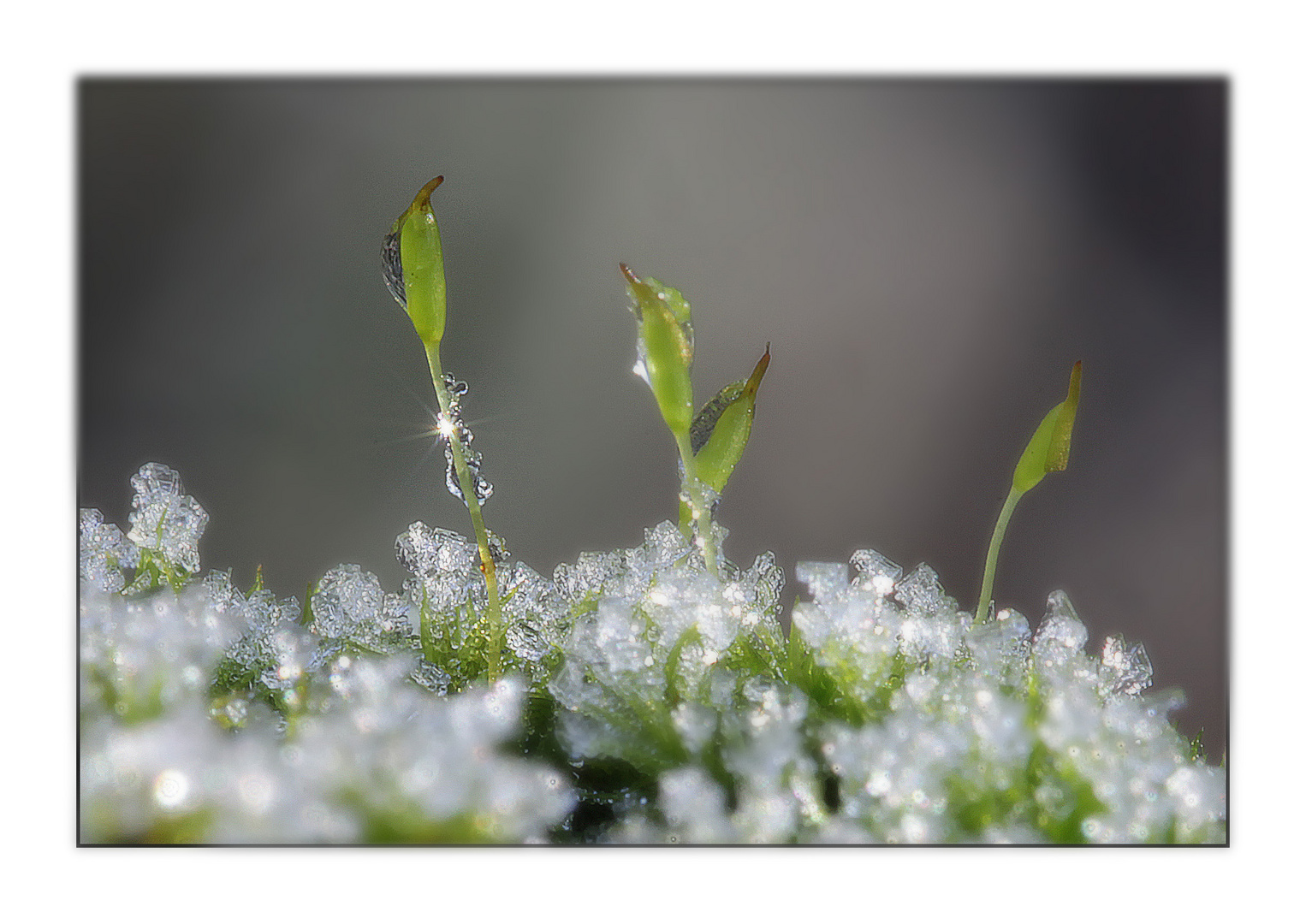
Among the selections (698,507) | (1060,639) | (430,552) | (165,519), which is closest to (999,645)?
(1060,639)

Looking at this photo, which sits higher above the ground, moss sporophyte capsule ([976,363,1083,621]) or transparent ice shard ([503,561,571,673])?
moss sporophyte capsule ([976,363,1083,621])

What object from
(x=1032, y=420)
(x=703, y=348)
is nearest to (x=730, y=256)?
(x=703, y=348)

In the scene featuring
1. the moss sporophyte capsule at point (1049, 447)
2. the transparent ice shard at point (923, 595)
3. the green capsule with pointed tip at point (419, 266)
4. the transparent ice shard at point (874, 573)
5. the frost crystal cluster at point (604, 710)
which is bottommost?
the frost crystal cluster at point (604, 710)

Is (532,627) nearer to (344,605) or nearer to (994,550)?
(344,605)

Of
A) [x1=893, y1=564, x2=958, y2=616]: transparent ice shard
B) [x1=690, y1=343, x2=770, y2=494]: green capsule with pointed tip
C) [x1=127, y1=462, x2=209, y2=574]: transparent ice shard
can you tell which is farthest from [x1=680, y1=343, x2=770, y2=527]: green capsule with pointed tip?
[x1=127, y1=462, x2=209, y2=574]: transparent ice shard

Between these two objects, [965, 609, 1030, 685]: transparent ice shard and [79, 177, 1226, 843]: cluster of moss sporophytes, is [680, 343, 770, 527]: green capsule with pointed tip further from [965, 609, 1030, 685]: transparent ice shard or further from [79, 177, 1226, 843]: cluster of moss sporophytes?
[965, 609, 1030, 685]: transparent ice shard

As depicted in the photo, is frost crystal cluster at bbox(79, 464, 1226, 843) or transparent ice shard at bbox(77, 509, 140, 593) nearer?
frost crystal cluster at bbox(79, 464, 1226, 843)

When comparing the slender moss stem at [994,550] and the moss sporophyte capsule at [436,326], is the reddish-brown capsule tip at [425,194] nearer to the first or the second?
the moss sporophyte capsule at [436,326]

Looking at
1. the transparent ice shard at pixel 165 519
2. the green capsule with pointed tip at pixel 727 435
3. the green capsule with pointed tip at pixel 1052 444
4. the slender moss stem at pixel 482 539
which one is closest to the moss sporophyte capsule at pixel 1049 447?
the green capsule with pointed tip at pixel 1052 444
